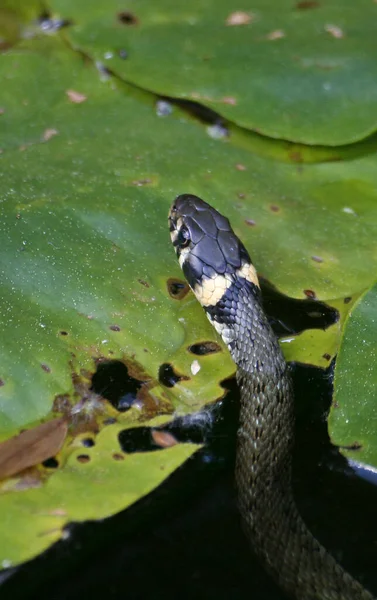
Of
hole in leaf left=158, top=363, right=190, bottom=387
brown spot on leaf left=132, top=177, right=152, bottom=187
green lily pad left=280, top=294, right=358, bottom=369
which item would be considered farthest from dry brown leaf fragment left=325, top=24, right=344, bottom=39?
hole in leaf left=158, top=363, right=190, bottom=387

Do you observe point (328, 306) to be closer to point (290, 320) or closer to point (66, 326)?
point (290, 320)

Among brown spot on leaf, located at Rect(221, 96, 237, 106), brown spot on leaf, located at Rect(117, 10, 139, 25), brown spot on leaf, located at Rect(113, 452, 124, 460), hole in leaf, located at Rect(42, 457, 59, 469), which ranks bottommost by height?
brown spot on leaf, located at Rect(113, 452, 124, 460)

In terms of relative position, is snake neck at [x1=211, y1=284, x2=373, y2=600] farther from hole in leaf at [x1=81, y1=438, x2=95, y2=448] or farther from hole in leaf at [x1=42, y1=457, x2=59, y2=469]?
hole in leaf at [x1=42, y1=457, x2=59, y2=469]

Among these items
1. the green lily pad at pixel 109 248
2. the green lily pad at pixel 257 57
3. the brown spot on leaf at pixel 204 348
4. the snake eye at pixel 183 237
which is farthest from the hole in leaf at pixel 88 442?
the green lily pad at pixel 257 57

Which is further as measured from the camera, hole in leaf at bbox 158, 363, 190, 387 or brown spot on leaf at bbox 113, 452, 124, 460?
hole in leaf at bbox 158, 363, 190, 387

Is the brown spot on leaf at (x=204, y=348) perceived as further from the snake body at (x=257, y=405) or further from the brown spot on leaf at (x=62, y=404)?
the brown spot on leaf at (x=62, y=404)

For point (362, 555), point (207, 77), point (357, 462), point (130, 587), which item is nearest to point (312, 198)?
point (207, 77)

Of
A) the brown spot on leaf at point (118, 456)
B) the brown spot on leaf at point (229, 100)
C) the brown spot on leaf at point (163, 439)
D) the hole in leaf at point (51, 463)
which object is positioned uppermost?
the brown spot on leaf at point (229, 100)

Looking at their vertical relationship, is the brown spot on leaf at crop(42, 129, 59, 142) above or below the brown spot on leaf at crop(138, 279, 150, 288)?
above
